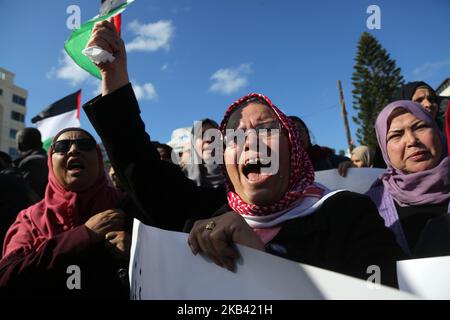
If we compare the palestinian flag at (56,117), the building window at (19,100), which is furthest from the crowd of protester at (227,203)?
the building window at (19,100)

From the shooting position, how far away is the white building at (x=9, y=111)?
5266 cm

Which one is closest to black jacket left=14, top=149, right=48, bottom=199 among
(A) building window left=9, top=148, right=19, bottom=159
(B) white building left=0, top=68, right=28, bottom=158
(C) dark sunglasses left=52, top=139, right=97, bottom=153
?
(C) dark sunglasses left=52, top=139, right=97, bottom=153

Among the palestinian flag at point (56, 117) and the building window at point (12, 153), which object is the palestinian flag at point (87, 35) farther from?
the building window at point (12, 153)

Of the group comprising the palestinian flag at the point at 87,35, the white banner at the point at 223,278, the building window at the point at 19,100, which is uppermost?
the building window at the point at 19,100

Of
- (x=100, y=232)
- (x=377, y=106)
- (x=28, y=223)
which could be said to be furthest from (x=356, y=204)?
(x=377, y=106)

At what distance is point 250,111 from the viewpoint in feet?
5.13

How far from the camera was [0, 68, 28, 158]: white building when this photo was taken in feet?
173

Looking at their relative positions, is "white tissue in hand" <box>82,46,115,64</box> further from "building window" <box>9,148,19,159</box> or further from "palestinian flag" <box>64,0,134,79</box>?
"building window" <box>9,148,19,159</box>

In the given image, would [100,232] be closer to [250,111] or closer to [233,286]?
[250,111]

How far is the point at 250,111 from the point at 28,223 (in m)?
1.54

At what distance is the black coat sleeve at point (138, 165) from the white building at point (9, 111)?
59.7 metres

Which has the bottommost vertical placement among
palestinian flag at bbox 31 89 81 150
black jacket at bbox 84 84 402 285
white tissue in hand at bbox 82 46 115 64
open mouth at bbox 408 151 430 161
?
black jacket at bbox 84 84 402 285

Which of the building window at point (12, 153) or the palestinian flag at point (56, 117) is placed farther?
the building window at point (12, 153)

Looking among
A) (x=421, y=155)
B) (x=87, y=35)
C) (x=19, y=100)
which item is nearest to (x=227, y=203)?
(x=87, y=35)
